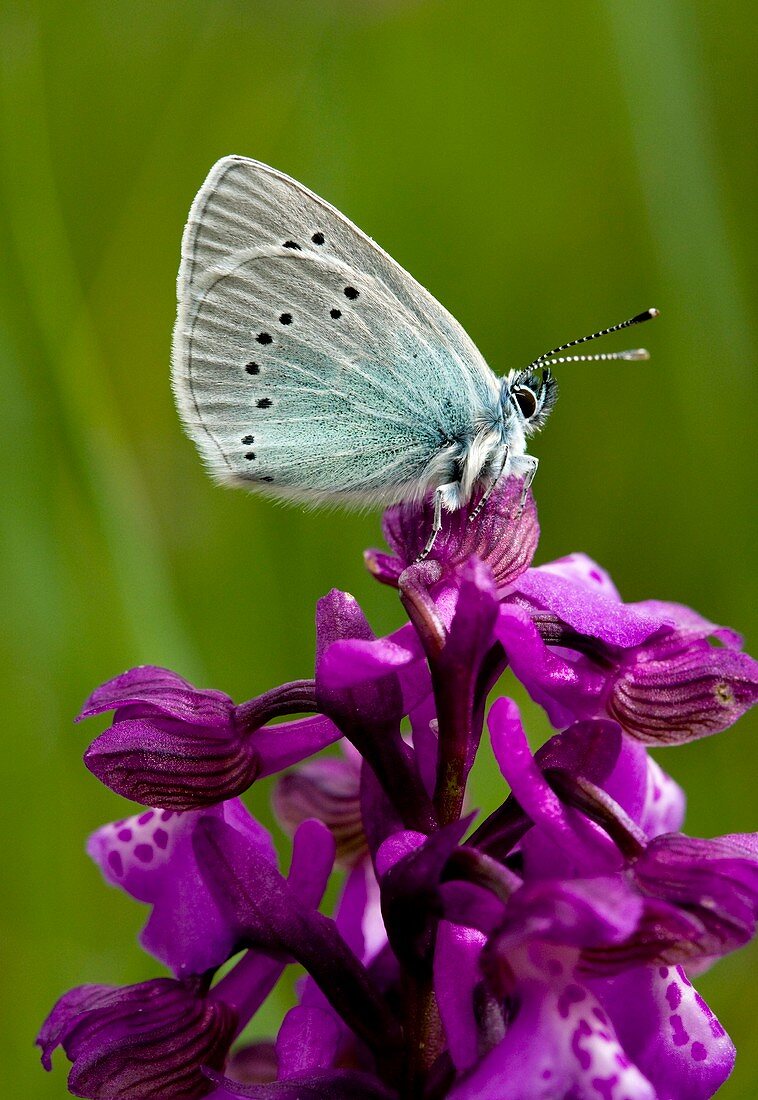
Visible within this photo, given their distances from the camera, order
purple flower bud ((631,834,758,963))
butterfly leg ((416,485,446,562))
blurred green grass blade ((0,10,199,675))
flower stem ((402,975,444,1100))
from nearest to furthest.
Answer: purple flower bud ((631,834,758,963)) → flower stem ((402,975,444,1100)) → butterfly leg ((416,485,446,562)) → blurred green grass blade ((0,10,199,675))

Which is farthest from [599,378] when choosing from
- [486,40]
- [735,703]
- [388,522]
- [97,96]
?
[735,703]

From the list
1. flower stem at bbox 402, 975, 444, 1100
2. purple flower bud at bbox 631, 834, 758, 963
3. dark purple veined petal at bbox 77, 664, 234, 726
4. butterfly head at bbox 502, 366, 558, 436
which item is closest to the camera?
purple flower bud at bbox 631, 834, 758, 963

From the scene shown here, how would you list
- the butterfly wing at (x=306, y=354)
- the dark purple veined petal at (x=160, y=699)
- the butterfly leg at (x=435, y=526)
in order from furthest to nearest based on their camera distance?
1. the butterfly wing at (x=306, y=354)
2. the butterfly leg at (x=435, y=526)
3. the dark purple veined petal at (x=160, y=699)

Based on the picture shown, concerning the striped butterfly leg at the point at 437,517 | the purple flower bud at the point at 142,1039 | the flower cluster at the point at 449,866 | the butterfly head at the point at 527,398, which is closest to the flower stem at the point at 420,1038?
the flower cluster at the point at 449,866

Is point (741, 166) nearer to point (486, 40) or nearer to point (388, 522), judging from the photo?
point (486, 40)

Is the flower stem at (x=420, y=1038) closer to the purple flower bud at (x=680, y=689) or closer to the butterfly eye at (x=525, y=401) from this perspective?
the purple flower bud at (x=680, y=689)

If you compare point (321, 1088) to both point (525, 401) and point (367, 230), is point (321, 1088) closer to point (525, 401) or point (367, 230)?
point (525, 401)

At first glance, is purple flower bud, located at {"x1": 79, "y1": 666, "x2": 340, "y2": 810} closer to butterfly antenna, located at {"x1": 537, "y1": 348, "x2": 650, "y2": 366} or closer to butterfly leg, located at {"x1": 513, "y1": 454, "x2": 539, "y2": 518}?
butterfly leg, located at {"x1": 513, "y1": 454, "x2": 539, "y2": 518}

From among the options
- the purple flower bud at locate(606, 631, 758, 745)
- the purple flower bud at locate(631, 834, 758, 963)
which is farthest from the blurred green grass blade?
the purple flower bud at locate(631, 834, 758, 963)
